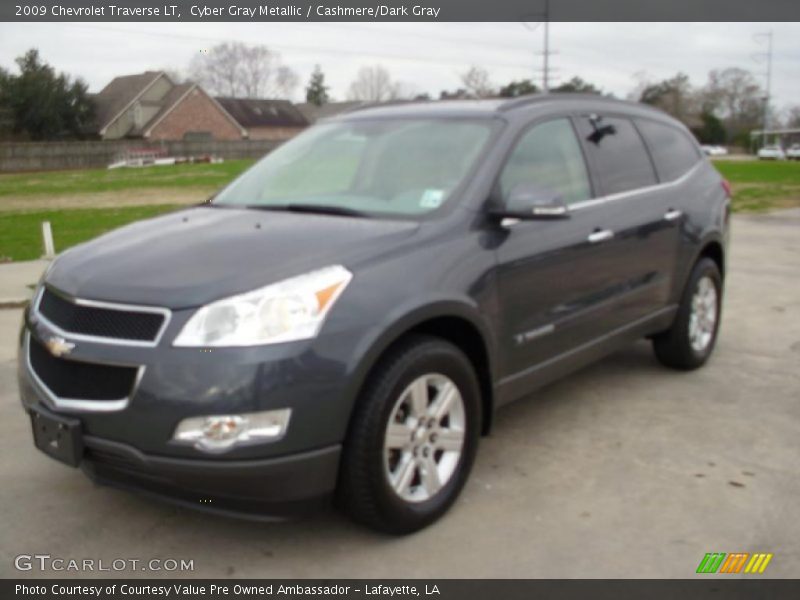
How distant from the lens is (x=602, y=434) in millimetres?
4461

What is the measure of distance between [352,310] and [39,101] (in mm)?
62457

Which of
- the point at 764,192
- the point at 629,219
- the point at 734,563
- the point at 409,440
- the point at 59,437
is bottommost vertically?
the point at 764,192

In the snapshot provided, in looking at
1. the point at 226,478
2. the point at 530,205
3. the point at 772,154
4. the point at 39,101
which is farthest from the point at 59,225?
the point at 772,154

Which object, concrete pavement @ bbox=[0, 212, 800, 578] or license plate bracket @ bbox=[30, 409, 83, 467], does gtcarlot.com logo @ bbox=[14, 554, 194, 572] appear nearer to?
concrete pavement @ bbox=[0, 212, 800, 578]

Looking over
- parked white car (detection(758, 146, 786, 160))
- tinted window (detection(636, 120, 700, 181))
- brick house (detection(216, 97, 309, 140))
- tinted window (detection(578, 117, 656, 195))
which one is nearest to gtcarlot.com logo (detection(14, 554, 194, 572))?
tinted window (detection(578, 117, 656, 195))

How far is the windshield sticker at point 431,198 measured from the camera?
366 cm

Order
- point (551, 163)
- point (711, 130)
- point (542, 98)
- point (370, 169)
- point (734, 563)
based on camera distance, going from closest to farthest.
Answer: point (734, 563), point (370, 169), point (551, 163), point (542, 98), point (711, 130)

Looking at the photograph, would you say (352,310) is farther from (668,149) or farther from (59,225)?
(59,225)

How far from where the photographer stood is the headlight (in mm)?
2846

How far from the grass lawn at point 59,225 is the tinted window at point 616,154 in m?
9.46

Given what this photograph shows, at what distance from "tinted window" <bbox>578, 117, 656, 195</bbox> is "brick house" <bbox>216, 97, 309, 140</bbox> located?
7378 cm

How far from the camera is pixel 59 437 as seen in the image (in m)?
3.03
